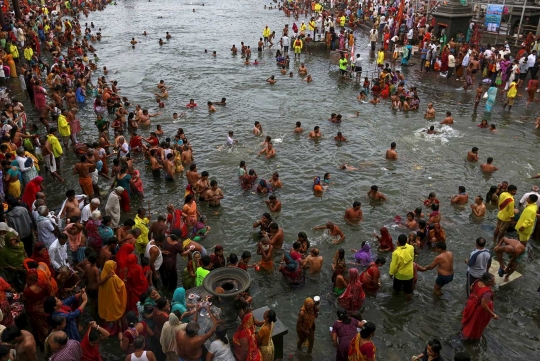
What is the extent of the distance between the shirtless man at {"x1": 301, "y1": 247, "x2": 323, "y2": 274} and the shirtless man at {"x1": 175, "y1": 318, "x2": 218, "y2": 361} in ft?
12.1

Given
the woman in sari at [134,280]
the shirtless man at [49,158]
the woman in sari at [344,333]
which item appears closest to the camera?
the woman in sari at [344,333]

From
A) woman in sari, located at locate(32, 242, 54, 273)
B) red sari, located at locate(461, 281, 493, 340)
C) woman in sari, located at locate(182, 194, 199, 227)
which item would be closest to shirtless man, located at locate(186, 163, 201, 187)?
woman in sari, located at locate(182, 194, 199, 227)

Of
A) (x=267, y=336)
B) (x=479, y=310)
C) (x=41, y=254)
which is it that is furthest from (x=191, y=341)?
(x=479, y=310)

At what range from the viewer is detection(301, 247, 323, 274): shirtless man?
981 centimetres

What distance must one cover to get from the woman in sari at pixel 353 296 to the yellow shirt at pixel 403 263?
0.84m

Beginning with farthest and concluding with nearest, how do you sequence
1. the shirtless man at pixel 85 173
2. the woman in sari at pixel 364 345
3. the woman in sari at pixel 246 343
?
the shirtless man at pixel 85 173
the woman in sari at pixel 364 345
the woman in sari at pixel 246 343

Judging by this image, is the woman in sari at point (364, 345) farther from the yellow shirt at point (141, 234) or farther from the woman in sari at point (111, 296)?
the yellow shirt at point (141, 234)

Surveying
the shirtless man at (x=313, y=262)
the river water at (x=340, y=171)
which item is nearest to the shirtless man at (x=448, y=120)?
the river water at (x=340, y=171)

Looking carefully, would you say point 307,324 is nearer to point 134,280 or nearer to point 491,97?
point 134,280

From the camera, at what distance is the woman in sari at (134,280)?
7.81 metres

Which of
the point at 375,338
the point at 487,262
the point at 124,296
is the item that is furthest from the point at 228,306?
the point at 487,262

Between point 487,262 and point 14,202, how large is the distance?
10.1m

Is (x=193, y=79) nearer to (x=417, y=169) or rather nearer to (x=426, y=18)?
(x=417, y=169)

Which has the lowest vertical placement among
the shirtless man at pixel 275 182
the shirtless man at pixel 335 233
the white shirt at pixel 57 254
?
the shirtless man at pixel 335 233
